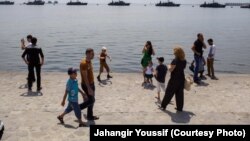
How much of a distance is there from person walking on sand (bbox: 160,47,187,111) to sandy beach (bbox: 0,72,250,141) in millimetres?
393

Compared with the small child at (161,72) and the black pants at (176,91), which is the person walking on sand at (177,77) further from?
the small child at (161,72)

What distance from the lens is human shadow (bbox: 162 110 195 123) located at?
32.8 feet

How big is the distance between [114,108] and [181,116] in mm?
2068

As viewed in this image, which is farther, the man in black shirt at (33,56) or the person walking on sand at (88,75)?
the man in black shirt at (33,56)

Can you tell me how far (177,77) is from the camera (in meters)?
10.4

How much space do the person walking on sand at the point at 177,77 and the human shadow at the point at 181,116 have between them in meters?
0.18

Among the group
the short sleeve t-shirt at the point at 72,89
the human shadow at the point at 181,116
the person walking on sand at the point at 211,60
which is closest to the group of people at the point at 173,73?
the human shadow at the point at 181,116

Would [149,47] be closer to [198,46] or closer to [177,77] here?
[198,46]

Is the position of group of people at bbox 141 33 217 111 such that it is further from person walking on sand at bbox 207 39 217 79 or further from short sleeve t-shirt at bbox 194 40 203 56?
person walking on sand at bbox 207 39 217 79

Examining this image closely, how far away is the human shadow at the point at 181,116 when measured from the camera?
32.8 feet

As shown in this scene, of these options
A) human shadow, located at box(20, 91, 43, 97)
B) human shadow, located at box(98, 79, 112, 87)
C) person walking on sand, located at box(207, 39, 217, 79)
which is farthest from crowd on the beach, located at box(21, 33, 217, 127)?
human shadow, located at box(98, 79, 112, 87)

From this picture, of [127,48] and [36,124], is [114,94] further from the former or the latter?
[127,48]

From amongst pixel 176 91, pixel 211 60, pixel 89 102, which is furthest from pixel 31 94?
pixel 211 60

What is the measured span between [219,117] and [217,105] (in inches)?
51.4
